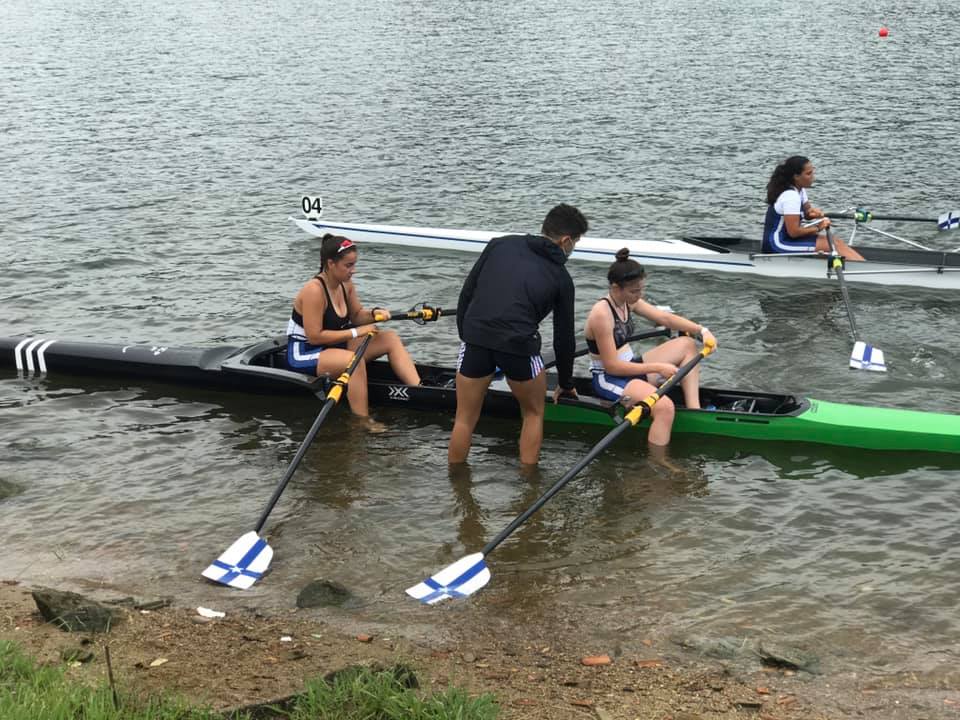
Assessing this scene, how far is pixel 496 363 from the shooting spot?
7.86 meters

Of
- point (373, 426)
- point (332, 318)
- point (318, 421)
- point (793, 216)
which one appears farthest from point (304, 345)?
point (793, 216)

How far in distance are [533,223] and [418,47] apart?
61.1ft

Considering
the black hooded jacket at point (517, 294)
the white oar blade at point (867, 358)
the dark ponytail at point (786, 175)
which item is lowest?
the white oar blade at point (867, 358)

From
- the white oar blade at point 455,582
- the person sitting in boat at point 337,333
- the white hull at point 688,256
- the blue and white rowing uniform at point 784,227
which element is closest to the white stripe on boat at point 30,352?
the person sitting in boat at point 337,333

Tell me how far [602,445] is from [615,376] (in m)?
1.17

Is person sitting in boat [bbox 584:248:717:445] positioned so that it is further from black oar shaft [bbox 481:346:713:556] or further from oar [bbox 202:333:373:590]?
oar [bbox 202:333:373:590]

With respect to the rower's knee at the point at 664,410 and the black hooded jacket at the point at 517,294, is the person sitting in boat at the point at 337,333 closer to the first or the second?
the black hooded jacket at the point at 517,294

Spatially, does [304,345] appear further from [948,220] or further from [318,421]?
[948,220]

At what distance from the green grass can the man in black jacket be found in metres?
2.96

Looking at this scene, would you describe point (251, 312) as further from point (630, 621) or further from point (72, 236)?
point (630, 621)

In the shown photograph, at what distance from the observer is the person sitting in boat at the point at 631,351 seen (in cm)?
844

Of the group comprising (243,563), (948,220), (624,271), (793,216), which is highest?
(624,271)

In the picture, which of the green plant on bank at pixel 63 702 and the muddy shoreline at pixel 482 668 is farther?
the muddy shoreline at pixel 482 668

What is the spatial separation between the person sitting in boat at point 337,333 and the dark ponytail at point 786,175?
17.9ft
